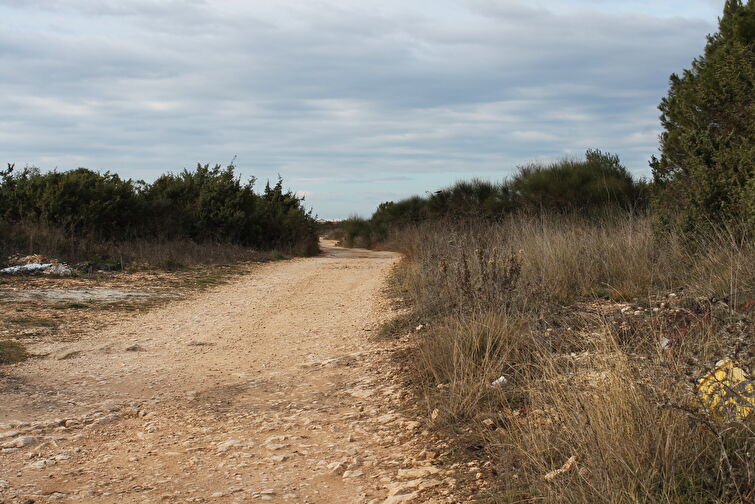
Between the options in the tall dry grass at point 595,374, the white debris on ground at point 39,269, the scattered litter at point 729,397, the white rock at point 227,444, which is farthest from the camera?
the white debris on ground at point 39,269

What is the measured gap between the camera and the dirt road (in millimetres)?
3707

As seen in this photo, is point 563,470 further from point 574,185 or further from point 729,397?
point 574,185

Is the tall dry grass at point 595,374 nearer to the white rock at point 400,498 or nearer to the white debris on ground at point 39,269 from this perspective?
the white rock at point 400,498

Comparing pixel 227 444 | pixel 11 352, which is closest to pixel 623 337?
pixel 227 444

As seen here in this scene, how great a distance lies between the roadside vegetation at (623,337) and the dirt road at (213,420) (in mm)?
497

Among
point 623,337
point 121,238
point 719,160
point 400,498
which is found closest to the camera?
point 400,498

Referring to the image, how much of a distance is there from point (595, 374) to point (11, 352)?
573 centimetres

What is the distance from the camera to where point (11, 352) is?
6.82 meters

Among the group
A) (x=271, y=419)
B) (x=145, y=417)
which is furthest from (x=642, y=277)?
(x=145, y=417)

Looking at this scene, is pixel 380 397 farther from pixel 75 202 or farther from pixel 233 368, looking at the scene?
pixel 75 202

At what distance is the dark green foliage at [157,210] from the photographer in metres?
18.7

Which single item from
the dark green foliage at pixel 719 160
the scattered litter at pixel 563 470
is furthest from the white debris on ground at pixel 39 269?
the scattered litter at pixel 563 470

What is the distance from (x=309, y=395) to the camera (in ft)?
18.1

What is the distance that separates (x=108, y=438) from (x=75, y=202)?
16.4m
